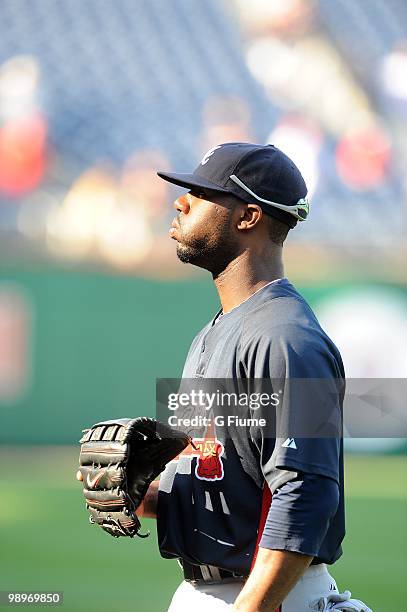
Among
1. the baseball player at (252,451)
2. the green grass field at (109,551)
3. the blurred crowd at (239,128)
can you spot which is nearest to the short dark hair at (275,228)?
the baseball player at (252,451)

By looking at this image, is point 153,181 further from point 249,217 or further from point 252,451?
point 252,451

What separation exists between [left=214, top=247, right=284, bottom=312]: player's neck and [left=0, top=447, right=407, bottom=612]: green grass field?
2.59 metres

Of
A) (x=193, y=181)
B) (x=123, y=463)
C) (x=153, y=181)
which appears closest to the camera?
(x=123, y=463)

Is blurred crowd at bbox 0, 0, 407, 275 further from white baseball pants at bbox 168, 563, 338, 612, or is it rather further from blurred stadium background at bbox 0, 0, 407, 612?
white baseball pants at bbox 168, 563, 338, 612

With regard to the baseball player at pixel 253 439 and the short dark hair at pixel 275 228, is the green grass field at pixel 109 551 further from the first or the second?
the short dark hair at pixel 275 228

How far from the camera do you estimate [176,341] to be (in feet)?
32.4

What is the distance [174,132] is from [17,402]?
3.98 meters

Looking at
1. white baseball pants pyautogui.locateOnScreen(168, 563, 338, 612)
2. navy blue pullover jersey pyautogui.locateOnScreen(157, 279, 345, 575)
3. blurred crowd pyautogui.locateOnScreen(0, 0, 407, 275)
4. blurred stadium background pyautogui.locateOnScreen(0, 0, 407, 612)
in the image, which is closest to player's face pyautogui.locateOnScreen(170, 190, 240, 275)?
navy blue pullover jersey pyautogui.locateOnScreen(157, 279, 345, 575)

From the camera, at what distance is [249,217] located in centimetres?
195

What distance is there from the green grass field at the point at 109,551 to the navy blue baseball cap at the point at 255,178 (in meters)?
2.71

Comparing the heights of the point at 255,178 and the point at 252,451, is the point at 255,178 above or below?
above

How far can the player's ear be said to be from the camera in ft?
6.40

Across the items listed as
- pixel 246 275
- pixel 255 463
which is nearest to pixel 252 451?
pixel 255 463

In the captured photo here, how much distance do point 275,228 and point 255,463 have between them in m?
0.50
